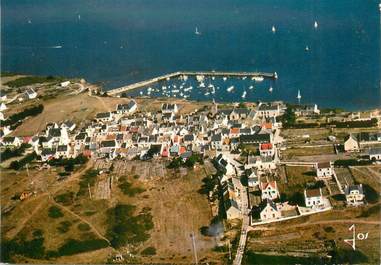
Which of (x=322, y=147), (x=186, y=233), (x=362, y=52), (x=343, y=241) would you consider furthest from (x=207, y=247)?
(x=362, y=52)

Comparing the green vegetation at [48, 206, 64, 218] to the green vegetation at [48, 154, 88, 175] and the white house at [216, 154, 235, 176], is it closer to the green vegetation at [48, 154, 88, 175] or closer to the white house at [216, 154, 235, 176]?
the green vegetation at [48, 154, 88, 175]

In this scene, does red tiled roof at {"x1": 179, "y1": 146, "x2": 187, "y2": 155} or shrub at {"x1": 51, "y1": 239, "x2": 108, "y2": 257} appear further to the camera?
red tiled roof at {"x1": 179, "y1": 146, "x2": 187, "y2": 155}

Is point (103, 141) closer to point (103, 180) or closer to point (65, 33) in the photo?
point (103, 180)

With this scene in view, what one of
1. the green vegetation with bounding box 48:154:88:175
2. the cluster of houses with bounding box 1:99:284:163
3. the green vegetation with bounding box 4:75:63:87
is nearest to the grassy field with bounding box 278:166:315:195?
the cluster of houses with bounding box 1:99:284:163

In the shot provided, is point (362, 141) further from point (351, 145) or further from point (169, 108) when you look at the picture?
point (169, 108)

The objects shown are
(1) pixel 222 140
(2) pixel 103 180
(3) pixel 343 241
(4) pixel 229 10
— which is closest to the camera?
(3) pixel 343 241

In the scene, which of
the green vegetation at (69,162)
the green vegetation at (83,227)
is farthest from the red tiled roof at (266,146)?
the green vegetation at (83,227)
